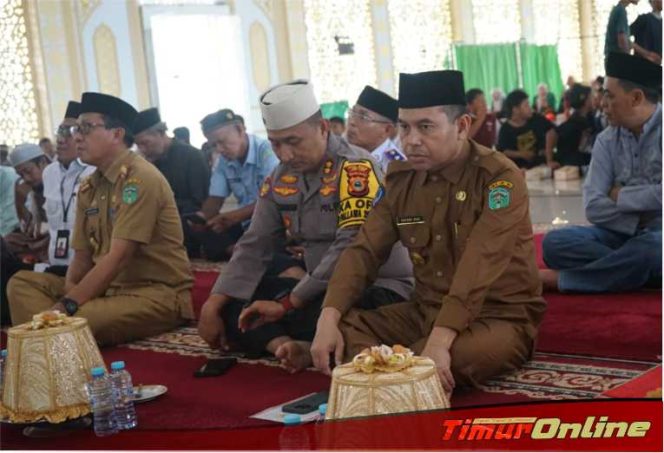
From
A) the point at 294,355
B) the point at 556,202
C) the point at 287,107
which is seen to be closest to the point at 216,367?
the point at 294,355

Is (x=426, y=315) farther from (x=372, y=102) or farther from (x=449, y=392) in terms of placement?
(x=372, y=102)

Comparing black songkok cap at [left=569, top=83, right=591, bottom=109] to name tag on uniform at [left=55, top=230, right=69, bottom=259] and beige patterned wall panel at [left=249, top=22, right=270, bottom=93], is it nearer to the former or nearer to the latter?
beige patterned wall panel at [left=249, top=22, right=270, bottom=93]

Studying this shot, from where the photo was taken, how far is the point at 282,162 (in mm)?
2980

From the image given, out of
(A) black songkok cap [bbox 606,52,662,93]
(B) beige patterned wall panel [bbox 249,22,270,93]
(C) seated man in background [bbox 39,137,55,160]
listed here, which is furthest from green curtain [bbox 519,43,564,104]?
(C) seated man in background [bbox 39,137,55,160]

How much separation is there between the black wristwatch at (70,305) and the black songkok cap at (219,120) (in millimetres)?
1096

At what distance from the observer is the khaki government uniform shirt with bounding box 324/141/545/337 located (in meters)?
2.42

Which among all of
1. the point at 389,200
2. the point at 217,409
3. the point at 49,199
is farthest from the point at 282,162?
the point at 49,199

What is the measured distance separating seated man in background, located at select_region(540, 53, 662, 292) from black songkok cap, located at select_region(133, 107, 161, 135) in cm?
171

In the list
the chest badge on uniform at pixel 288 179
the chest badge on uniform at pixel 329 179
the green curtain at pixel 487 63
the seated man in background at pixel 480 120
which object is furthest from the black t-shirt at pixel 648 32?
the chest badge on uniform at pixel 288 179

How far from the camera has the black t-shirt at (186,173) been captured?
15.6ft

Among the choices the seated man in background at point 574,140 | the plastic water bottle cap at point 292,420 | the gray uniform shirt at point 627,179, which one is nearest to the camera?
the plastic water bottle cap at point 292,420

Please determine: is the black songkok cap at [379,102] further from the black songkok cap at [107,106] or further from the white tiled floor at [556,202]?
the white tiled floor at [556,202]

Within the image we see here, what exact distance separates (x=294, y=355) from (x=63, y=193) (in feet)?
5.67

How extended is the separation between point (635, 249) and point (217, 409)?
4.54 feet
